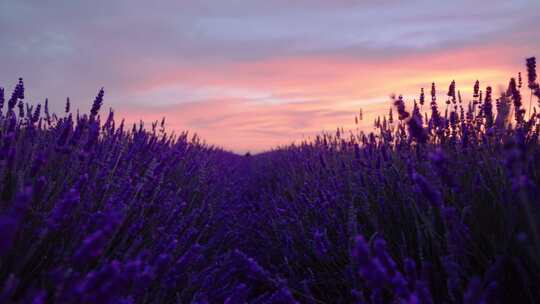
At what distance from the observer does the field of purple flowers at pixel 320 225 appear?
106 cm

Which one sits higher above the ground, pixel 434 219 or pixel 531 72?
pixel 531 72

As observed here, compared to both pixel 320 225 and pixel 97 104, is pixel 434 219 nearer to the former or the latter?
pixel 320 225

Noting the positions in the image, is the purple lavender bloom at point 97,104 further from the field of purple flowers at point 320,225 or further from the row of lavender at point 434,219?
the row of lavender at point 434,219

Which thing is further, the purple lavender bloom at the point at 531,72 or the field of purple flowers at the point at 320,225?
the purple lavender bloom at the point at 531,72

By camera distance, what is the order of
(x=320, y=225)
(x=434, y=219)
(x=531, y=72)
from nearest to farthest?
(x=434, y=219)
(x=531, y=72)
(x=320, y=225)

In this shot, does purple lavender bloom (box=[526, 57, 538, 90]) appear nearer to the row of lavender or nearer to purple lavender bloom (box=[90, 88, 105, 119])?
the row of lavender

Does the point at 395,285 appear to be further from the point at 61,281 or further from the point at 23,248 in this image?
the point at 23,248

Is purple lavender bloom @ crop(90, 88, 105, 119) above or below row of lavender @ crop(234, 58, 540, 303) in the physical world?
above

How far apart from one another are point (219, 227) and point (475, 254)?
8.06ft

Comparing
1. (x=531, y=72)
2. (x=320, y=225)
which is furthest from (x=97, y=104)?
(x=531, y=72)

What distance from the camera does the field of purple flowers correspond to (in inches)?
41.7

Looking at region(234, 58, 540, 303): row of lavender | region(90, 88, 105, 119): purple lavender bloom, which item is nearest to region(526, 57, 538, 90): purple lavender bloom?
region(234, 58, 540, 303): row of lavender

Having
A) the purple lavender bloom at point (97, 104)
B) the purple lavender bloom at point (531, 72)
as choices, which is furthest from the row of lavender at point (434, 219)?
the purple lavender bloom at point (97, 104)

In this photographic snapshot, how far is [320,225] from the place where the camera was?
3.01m
